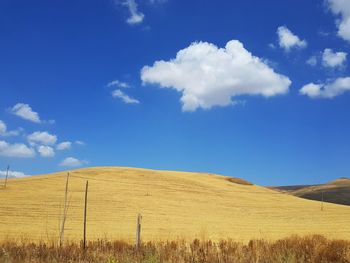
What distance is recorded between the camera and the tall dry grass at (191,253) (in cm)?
1501

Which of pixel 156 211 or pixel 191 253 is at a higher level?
pixel 156 211

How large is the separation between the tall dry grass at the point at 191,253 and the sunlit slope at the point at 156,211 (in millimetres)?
10064

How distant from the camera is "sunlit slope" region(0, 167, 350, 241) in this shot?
1380 inches

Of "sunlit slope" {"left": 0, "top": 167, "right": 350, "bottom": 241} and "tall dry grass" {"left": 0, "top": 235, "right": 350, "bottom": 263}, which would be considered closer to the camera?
"tall dry grass" {"left": 0, "top": 235, "right": 350, "bottom": 263}

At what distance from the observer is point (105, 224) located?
3869cm

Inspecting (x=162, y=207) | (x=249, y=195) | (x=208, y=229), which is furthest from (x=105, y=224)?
(x=249, y=195)

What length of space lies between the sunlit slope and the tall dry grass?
10.1 m

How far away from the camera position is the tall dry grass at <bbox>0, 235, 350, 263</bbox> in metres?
15.0

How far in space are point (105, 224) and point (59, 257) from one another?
23646 millimetres

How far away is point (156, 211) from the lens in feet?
162

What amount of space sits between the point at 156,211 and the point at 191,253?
109ft

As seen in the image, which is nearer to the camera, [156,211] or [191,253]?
[191,253]

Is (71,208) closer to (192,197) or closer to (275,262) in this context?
(192,197)

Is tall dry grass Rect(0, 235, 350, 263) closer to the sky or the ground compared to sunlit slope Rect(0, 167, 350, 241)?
closer to the ground
